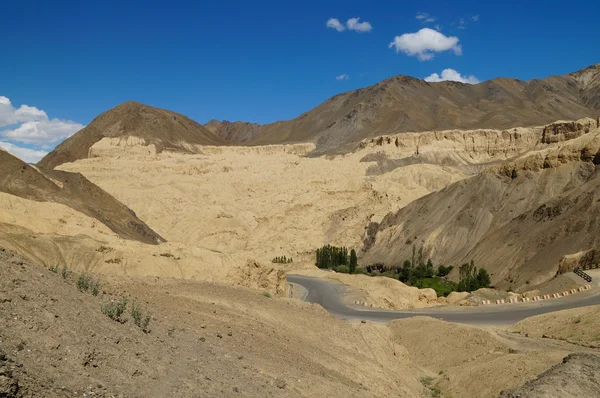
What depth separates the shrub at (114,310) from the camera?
9.00 metres

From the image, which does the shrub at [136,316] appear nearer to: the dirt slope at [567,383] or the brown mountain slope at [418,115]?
the dirt slope at [567,383]

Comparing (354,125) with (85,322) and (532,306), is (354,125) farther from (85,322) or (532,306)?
(85,322)

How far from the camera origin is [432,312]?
32.8 metres

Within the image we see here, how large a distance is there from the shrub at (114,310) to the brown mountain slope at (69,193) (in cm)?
3665

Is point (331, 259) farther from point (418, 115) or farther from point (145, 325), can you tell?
point (418, 115)

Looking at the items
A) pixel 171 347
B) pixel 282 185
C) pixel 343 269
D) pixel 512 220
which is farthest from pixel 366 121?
pixel 171 347

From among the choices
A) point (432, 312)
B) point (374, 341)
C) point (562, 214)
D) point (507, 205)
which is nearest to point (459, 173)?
point (507, 205)

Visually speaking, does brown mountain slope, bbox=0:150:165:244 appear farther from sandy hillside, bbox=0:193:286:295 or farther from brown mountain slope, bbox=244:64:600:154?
brown mountain slope, bbox=244:64:600:154

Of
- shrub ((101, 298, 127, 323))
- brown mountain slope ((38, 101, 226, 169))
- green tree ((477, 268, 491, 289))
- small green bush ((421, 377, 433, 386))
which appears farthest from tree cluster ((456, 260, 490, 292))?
brown mountain slope ((38, 101, 226, 169))

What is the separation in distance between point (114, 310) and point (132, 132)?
155 meters

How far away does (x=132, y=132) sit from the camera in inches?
6181

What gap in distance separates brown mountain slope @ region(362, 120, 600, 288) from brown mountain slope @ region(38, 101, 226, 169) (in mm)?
89036

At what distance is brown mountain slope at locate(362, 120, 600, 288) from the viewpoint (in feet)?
169

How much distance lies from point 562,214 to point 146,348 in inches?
2167
